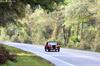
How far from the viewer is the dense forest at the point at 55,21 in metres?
26.8

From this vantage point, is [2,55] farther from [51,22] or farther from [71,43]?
[51,22]

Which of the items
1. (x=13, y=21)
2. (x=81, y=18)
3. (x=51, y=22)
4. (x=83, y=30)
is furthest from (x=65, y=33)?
(x=13, y=21)

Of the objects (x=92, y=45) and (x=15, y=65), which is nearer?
(x=15, y=65)

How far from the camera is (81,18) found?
217 ft

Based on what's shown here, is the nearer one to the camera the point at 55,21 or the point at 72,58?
the point at 72,58

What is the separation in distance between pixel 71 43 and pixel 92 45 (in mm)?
16396

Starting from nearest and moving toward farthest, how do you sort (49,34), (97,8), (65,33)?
1. (97,8)
2. (65,33)
3. (49,34)

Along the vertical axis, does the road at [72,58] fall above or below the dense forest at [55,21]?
below

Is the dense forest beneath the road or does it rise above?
above

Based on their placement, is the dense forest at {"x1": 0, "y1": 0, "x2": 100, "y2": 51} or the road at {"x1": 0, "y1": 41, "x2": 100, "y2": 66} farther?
the road at {"x1": 0, "y1": 41, "x2": 100, "y2": 66}

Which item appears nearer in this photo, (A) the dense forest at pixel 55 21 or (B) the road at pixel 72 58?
(A) the dense forest at pixel 55 21

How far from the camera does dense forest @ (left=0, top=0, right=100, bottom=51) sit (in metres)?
26.8

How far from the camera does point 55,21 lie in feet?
290

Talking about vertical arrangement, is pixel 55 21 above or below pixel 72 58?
above
